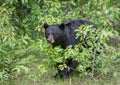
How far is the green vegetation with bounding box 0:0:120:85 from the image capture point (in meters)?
7.34

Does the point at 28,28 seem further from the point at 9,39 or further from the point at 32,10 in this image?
the point at 9,39

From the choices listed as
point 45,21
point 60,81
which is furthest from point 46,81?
point 45,21

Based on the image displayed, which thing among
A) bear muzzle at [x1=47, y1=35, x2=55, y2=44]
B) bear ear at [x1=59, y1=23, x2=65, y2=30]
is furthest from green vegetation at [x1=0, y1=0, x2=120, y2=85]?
bear ear at [x1=59, y1=23, x2=65, y2=30]

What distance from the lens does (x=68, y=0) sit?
34.9 feet

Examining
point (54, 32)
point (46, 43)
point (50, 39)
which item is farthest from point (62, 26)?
point (46, 43)

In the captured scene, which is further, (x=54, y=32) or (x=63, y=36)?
(x=63, y=36)

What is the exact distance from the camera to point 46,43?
7879 mm

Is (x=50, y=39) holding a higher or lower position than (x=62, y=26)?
lower

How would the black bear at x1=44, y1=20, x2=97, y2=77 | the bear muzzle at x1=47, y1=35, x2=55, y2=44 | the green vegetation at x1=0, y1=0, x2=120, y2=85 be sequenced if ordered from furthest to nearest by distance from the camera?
1. the black bear at x1=44, y1=20, x2=97, y2=77
2. the bear muzzle at x1=47, y1=35, x2=55, y2=44
3. the green vegetation at x1=0, y1=0, x2=120, y2=85

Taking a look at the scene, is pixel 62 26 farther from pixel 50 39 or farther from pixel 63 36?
pixel 50 39

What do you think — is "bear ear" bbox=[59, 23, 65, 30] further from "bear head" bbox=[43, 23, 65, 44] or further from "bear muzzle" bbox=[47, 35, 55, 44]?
"bear muzzle" bbox=[47, 35, 55, 44]

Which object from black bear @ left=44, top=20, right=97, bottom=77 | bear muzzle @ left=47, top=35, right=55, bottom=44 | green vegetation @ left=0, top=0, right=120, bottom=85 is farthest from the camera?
black bear @ left=44, top=20, right=97, bottom=77

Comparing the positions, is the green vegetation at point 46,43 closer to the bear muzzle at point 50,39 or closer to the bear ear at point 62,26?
the bear muzzle at point 50,39

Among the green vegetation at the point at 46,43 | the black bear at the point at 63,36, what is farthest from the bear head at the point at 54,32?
the green vegetation at the point at 46,43
